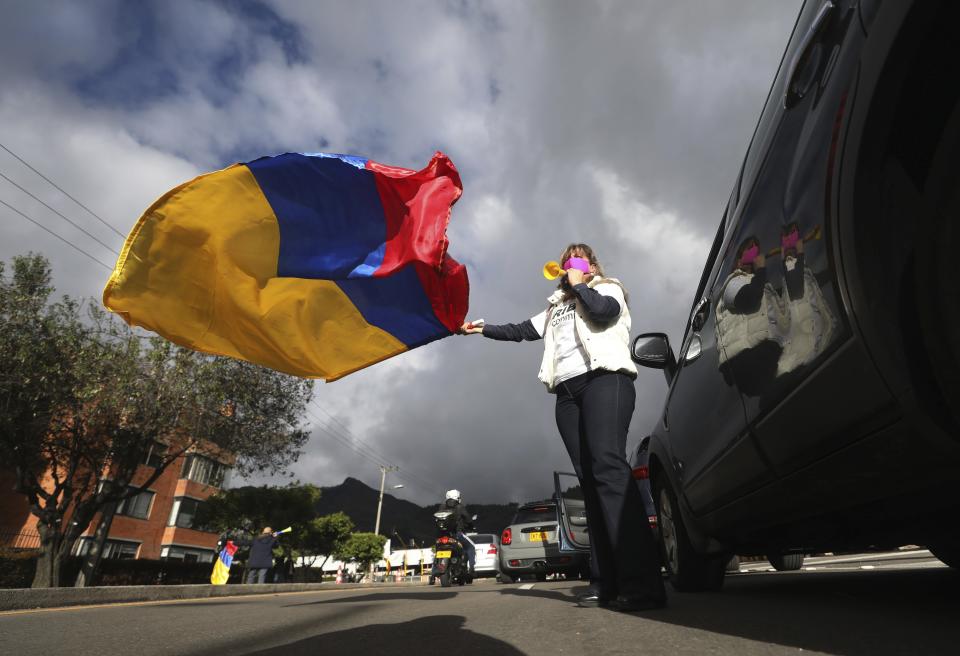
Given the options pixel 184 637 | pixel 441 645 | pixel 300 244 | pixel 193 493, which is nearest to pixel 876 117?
pixel 441 645

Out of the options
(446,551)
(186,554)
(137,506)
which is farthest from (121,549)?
(446,551)

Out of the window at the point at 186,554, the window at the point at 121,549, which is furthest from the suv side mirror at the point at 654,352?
the window at the point at 186,554

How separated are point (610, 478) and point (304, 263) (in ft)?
9.13

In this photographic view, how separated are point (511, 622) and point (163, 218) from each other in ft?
10.9

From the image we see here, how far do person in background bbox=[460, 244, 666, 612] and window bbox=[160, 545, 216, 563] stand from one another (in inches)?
1612

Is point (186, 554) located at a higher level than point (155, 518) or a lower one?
lower

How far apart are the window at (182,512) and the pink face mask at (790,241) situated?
45.1 metres

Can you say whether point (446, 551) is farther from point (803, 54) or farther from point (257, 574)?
point (803, 54)

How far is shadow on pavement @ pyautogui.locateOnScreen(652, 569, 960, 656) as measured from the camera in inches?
70.7

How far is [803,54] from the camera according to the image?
1.59 m

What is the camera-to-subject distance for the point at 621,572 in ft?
9.34

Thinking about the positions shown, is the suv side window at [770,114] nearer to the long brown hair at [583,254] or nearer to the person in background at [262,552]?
the long brown hair at [583,254]

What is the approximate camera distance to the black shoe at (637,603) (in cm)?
277

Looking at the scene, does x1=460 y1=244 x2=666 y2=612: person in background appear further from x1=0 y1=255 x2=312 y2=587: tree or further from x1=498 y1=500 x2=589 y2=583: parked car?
x1=0 y1=255 x2=312 y2=587: tree
